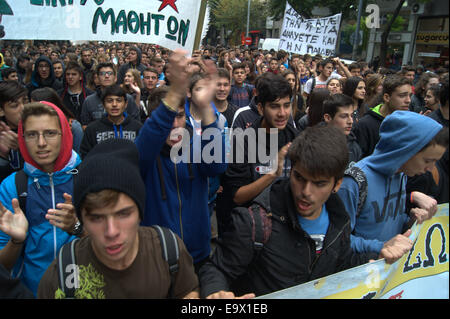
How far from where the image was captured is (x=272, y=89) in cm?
262

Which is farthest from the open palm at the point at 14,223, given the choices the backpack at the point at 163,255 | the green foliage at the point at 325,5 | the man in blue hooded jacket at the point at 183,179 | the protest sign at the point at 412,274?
the green foliage at the point at 325,5

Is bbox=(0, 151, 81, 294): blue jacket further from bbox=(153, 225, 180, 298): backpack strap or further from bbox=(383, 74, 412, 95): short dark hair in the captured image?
bbox=(383, 74, 412, 95): short dark hair

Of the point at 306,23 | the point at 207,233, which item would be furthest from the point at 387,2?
the point at 207,233

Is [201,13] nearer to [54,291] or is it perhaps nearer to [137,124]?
[137,124]

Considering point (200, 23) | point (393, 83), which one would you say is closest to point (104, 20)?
point (200, 23)

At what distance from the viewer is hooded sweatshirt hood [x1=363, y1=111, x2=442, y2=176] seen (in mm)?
1921

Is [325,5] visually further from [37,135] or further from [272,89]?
[37,135]

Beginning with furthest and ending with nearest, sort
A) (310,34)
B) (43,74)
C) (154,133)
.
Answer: (310,34) < (43,74) < (154,133)

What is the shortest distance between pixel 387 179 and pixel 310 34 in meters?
8.88

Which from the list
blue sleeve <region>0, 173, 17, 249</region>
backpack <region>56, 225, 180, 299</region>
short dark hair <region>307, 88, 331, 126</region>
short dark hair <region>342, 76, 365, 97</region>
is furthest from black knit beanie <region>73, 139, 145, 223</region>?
short dark hair <region>342, 76, 365, 97</region>

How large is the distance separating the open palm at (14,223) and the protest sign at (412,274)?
145 cm

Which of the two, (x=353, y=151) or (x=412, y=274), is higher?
(x=353, y=151)

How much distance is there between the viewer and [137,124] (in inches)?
145

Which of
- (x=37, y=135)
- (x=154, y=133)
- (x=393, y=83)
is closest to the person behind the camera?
(x=154, y=133)
